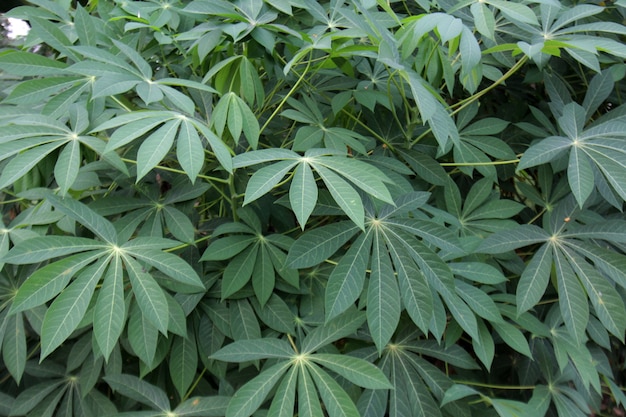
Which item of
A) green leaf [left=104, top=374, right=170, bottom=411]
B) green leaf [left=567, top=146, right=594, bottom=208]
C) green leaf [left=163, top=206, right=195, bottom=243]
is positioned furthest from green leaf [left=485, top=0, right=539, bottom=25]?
green leaf [left=104, top=374, right=170, bottom=411]

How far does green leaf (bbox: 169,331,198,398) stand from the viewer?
1081 millimetres

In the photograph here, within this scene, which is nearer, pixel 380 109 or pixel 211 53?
pixel 211 53

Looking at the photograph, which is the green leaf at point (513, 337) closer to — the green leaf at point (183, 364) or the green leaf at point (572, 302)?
the green leaf at point (572, 302)

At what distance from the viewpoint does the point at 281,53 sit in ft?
4.43

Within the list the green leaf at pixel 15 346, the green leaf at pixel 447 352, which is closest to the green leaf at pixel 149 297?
the green leaf at pixel 15 346

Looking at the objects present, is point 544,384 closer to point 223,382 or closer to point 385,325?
point 385,325

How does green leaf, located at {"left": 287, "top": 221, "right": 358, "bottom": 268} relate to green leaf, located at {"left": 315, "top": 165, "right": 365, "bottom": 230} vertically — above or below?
below

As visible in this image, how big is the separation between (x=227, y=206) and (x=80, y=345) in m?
0.44

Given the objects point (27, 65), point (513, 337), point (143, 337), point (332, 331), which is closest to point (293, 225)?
point (332, 331)

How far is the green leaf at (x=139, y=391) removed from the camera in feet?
3.38

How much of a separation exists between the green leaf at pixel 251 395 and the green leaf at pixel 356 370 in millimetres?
89

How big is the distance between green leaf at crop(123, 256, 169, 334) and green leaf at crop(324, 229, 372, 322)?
0.91ft

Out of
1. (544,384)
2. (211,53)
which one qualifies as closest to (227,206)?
(211,53)

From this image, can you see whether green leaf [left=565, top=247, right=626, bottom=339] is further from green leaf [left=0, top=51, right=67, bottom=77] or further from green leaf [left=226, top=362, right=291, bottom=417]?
green leaf [left=0, top=51, right=67, bottom=77]
